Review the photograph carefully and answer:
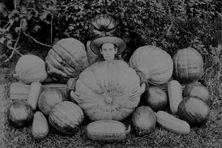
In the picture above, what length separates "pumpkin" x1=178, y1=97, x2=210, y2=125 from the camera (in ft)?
17.8

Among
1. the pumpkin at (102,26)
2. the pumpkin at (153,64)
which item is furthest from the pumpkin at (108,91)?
the pumpkin at (102,26)

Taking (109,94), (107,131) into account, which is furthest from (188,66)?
(107,131)

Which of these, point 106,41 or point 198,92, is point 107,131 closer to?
point 106,41

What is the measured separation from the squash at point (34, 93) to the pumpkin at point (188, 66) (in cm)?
181

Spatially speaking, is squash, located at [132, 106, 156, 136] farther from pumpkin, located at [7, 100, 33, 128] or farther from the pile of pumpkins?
pumpkin, located at [7, 100, 33, 128]

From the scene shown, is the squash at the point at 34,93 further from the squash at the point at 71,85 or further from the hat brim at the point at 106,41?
the hat brim at the point at 106,41

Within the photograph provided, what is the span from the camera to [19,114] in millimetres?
5426

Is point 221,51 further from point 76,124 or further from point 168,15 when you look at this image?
point 76,124

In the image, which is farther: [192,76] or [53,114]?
[192,76]

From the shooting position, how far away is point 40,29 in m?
7.09

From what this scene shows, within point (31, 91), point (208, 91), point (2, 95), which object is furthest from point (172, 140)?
point (2, 95)

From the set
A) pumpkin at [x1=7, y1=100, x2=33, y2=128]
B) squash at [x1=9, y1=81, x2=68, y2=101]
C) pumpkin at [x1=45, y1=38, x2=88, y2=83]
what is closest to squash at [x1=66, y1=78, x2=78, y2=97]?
squash at [x1=9, y1=81, x2=68, y2=101]

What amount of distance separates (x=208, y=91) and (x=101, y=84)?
1.45 m

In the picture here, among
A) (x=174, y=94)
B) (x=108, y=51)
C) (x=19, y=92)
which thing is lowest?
(x=19, y=92)
